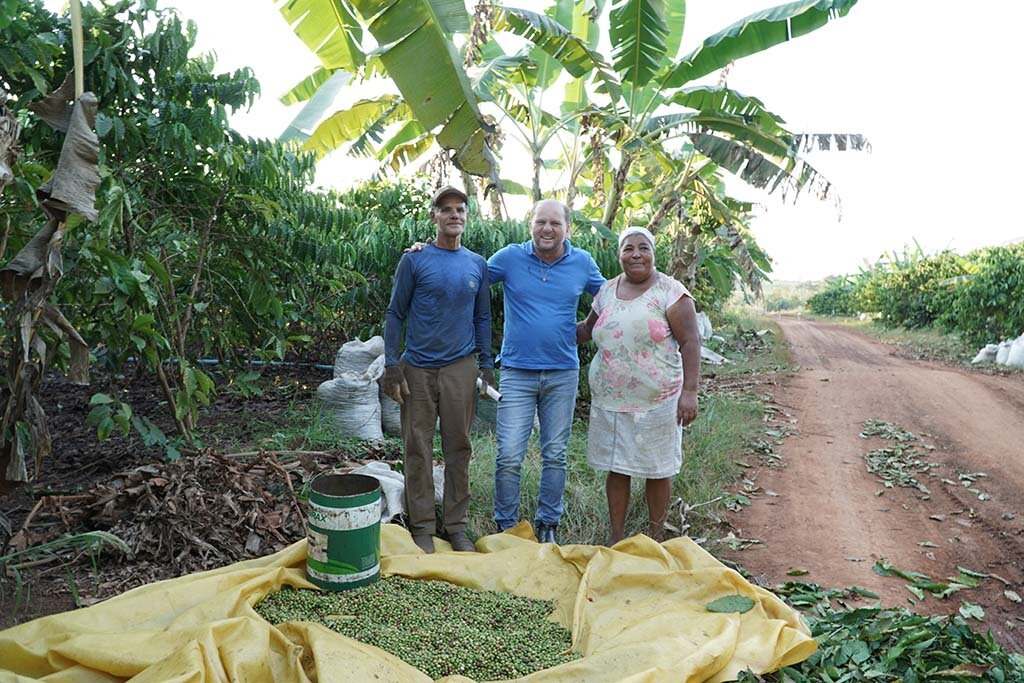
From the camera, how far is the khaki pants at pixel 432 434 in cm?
330

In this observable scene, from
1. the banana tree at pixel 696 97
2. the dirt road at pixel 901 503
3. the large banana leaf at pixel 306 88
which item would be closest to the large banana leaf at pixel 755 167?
the banana tree at pixel 696 97

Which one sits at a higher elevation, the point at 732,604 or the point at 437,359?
the point at 437,359

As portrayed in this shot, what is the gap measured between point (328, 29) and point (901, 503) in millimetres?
4932

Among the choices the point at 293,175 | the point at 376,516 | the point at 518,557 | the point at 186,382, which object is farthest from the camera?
the point at 293,175

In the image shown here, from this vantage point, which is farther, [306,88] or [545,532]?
[306,88]

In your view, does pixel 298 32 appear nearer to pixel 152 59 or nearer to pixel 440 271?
pixel 152 59

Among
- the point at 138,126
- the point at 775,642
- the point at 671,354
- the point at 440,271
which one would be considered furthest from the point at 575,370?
the point at 138,126

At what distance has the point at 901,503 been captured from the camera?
Answer: 4.50 metres

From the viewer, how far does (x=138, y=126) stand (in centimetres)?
347

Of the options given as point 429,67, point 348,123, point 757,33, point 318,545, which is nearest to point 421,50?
point 429,67

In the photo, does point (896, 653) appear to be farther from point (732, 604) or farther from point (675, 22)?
point (675, 22)

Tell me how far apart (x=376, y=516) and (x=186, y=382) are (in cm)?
169

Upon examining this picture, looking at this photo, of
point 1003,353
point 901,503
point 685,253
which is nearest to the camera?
point 901,503

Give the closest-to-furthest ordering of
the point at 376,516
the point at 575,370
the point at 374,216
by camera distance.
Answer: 1. the point at 376,516
2. the point at 575,370
3. the point at 374,216
